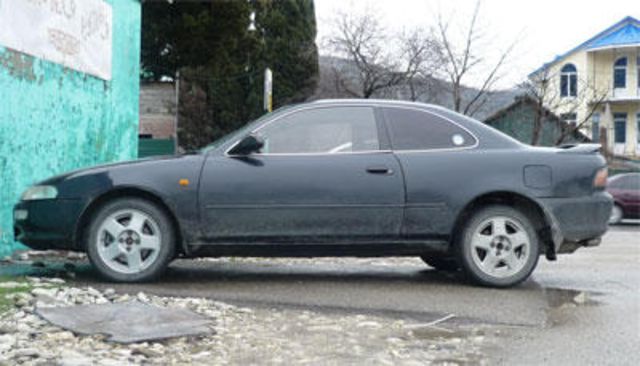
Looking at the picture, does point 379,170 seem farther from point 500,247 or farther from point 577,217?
point 577,217

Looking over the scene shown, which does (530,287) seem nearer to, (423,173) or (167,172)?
(423,173)

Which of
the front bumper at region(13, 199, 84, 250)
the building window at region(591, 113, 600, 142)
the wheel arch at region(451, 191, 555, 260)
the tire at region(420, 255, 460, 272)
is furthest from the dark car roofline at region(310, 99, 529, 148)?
the building window at region(591, 113, 600, 142)

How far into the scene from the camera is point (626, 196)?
20.1 meters

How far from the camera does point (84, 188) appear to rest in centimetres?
668

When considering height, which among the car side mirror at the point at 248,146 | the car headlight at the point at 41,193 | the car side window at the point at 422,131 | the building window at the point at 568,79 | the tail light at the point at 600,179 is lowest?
the car headlight at the point at 41,193

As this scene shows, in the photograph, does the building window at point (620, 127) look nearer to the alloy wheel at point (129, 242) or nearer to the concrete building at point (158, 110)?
the concrete building at point (158, 110)

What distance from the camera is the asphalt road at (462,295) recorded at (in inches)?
200

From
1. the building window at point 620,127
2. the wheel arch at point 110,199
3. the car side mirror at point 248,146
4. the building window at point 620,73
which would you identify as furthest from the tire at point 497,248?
the building window at point 620,127

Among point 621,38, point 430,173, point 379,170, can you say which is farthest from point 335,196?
point 621,38

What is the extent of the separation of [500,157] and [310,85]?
79.5 feet

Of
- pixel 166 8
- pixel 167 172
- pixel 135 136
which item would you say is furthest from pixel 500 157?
pixel 166 8

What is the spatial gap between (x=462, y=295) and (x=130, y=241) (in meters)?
2.69

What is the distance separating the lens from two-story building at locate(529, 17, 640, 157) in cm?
4906

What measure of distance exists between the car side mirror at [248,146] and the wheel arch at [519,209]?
5.67 ft
